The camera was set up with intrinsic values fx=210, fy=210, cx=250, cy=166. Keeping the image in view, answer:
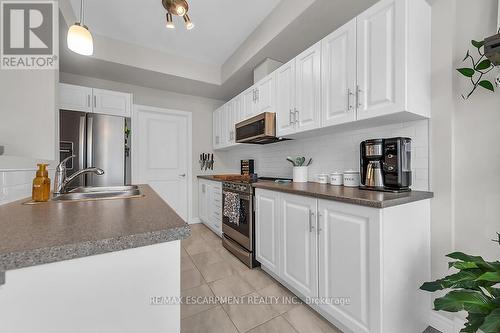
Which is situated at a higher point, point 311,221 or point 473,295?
point 311,221

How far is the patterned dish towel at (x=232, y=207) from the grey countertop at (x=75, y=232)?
161cm

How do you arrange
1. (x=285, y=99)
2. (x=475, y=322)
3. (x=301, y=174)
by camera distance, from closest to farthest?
(x=475, y=322) < (x=285, y=99) < (x=301, y=174)

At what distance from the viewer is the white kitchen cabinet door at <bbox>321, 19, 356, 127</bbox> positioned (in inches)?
64.4

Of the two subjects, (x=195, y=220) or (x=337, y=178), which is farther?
(x=195, y=220)

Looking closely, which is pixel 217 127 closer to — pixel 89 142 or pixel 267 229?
pixel 89 142

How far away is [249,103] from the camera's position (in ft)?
9.75

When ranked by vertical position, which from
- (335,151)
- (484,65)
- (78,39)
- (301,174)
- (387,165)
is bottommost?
(301,174)

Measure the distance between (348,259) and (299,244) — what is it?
0.42m

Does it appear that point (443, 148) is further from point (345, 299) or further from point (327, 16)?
point (327, 16)

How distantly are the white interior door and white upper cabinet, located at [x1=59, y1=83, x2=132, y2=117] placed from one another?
48 centimetres

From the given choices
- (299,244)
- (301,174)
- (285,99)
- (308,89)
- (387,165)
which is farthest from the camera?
(301,174)

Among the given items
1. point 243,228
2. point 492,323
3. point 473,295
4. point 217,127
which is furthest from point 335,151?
point 217,127

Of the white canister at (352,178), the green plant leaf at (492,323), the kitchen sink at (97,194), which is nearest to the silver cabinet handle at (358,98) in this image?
the white canister at (352,178)

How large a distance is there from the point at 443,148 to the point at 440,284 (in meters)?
0.93
